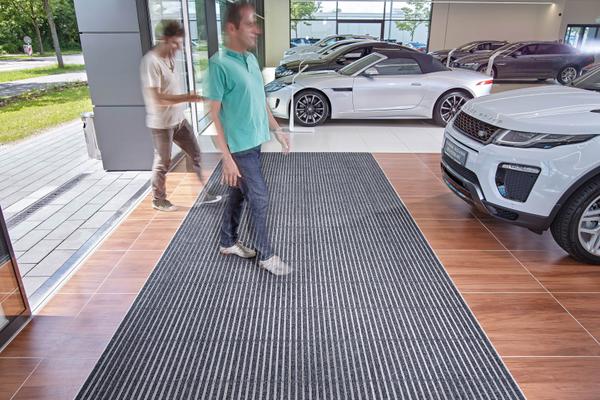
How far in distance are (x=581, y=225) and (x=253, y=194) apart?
2389mm

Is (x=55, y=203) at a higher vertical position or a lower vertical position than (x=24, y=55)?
lower

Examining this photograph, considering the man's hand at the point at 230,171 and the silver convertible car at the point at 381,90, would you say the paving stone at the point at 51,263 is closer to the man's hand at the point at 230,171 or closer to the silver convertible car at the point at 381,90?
the man's hand at the point at 230,171

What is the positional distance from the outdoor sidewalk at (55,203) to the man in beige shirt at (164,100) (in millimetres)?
614

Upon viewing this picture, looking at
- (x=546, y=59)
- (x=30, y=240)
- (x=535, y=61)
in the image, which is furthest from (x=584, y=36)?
(x=30, y=240)

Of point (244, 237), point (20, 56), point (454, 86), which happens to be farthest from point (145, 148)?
point (454, 86)

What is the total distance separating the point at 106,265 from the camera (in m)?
3.20

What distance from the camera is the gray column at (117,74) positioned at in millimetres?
4668

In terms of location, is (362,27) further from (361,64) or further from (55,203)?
(55,203)

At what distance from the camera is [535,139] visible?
9.78ft

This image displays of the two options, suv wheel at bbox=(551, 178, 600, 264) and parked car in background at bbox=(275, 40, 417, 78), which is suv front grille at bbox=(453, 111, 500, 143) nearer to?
suv wheel at bbox=(551, 178, 600, 264)

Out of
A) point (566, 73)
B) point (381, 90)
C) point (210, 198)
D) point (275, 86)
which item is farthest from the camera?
point (566, 73)

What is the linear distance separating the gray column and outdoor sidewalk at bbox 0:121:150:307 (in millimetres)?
299

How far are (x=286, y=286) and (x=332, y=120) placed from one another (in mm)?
5936

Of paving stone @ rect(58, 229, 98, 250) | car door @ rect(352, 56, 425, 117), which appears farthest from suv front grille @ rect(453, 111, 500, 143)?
car door @ rect(352, 56, 425, 117)
